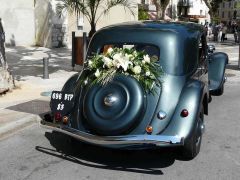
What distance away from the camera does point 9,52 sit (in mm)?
17625

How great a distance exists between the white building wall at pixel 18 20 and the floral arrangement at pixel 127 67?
49.6ft

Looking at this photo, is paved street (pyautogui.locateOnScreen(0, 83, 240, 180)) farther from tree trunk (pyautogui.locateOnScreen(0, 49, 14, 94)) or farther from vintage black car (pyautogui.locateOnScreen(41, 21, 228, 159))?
tree trunk (pyautogui.locateOnScreen(0, 49, 14, 94))

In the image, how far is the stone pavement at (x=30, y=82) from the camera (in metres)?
7.25

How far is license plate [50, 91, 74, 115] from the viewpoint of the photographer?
541 cm

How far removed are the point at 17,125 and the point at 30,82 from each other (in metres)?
4.11

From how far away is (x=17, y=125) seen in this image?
689cm

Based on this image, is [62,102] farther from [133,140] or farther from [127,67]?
[133,140]

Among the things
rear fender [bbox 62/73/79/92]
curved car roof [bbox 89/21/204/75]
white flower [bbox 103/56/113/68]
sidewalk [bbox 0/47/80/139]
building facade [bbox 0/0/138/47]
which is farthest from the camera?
building facade [bbox 0/0/138/47]

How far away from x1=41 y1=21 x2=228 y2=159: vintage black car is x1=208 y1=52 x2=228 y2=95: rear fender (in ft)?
7.81

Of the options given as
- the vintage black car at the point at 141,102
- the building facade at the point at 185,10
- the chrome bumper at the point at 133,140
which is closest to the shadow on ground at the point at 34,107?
the vintage black car at the point at 141,102

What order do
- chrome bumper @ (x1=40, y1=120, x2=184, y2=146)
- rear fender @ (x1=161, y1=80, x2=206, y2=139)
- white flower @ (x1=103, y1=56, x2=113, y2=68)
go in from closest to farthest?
1. chrome bumper @ (x1=40, y1=120, x2=184, y2=146)
2. rear fender @ (x1=161, y1=80, x2=206, y2=139)
3. white flower @ (x1=103, y1=56, x2=113, y2=68)

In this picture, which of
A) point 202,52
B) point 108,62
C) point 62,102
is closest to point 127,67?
point 108,62

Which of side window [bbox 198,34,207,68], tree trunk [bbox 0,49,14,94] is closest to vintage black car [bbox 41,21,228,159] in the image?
side window [bbox 198,34,207,68]

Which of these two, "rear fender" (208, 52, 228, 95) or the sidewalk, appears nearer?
→ the sidewalk
